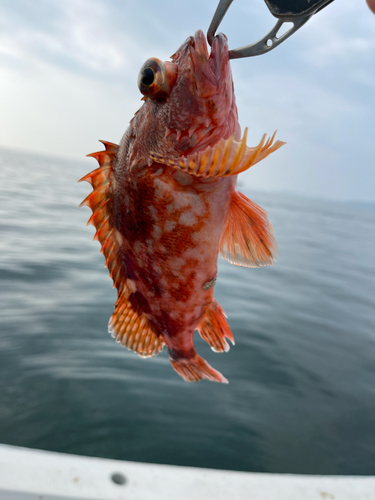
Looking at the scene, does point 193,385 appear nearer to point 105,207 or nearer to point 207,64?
point 105,207

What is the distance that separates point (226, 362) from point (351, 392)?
2020 millimetres

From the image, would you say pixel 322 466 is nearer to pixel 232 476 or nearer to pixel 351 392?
pixel 351 392

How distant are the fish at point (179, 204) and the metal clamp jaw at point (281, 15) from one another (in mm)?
183

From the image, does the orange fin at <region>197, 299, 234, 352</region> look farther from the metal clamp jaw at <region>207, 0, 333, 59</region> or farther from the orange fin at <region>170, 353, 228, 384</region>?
the metal clamp jaw at <region>207, 0, 333, 59</region>

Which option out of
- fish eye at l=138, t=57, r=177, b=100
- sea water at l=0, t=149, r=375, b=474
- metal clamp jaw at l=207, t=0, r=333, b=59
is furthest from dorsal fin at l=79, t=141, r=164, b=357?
sea water at l=0, t=149, r=375, b=474

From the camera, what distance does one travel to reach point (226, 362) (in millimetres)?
5812

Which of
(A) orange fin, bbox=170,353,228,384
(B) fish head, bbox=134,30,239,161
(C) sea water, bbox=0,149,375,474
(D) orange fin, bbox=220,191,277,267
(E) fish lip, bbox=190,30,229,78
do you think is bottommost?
(C) sea water, bbox=0,149,375,474

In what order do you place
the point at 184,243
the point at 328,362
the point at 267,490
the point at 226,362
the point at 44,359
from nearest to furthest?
the point at 184,243 < the point at 267,490 < the point at 44,359 < the point at 226,362 < the point at 328,362

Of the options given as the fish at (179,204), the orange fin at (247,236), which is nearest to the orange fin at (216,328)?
the fish at (179,204)

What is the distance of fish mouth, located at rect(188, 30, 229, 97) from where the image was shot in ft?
4.87

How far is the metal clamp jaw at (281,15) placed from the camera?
3.90 ft

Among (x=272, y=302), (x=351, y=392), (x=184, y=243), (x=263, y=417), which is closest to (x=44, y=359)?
(x=263, y=417)

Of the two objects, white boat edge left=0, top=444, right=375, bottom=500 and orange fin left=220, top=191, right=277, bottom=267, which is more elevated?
orange fin left=220, top=191, right=277, bottom=267

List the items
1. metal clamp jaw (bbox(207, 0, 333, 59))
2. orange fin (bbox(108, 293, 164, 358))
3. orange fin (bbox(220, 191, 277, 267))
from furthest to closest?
orange fin (bbox(108, 293, 164, 358)) → orange fin (bbox(220, 191, 277, 267)) → metal clamp jaw (bbox(207, 0, 333, 59))
